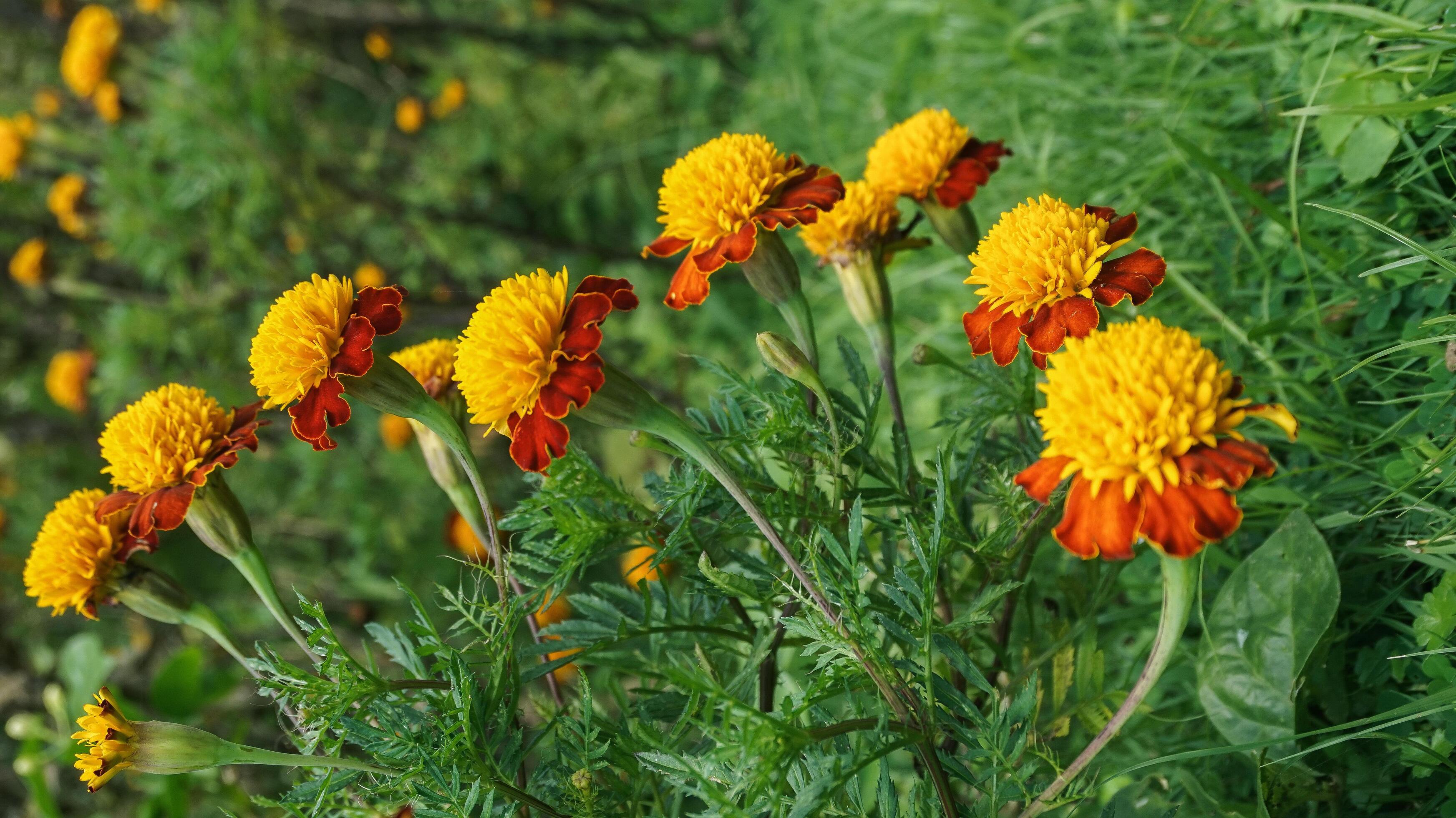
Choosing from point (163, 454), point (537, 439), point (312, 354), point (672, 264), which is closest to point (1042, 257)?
point (537, 439)

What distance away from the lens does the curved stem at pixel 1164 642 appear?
1.09 ft

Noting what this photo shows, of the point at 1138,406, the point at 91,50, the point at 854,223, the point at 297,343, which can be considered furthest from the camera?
the point at 91,50

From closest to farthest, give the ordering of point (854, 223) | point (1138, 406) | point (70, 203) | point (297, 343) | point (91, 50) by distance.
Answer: point (1138, 406) < point (297, 343) < point (854, 223) < point (91, 50) < point (70, 203)

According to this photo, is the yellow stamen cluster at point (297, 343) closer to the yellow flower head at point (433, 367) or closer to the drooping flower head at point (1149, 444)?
the yellow flower head at point (433, 367)

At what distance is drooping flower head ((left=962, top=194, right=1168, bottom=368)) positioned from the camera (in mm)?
377

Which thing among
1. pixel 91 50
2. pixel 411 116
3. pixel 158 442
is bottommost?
pixel 411 116

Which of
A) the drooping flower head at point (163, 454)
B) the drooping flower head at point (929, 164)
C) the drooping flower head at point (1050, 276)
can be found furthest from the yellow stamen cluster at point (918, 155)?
the drooping flower head at point (163, 454)

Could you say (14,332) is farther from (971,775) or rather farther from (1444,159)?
(1444,159)

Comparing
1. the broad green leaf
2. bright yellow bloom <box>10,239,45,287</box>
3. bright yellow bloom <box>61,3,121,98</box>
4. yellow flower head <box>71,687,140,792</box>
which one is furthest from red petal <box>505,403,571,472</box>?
bright yellow bloom <box>10,239,45,287</box>

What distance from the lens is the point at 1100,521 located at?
315 millimetres

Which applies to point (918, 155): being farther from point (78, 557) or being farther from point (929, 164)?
point (78, 557)

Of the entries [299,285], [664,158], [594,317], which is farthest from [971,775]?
[664,158]

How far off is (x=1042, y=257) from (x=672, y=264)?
1343 mm

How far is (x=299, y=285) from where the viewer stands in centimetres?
43
